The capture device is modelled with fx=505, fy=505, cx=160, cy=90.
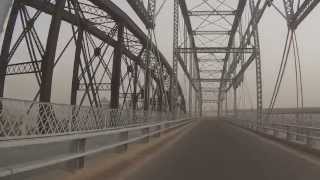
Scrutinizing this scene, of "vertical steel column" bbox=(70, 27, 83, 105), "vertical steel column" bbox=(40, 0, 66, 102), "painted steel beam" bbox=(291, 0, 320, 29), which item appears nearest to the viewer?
"vertical steel column" bbox=(40, 0, 66, 102)

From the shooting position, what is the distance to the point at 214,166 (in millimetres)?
14086

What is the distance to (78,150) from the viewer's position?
11.5 meters

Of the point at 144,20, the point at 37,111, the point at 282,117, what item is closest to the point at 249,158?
the point at 37,111

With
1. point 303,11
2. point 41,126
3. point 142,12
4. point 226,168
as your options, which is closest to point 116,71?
point 142,12

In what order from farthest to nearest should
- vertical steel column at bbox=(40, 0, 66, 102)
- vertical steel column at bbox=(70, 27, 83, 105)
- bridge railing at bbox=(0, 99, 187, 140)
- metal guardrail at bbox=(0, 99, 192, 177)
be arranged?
vertical steel column at bbox=(70, 27, 83, 105) < vertical steel column at bbox=(40, 0, 66, 102) < bridge railing at bbox=(0, 99, 187, 140) < metal guardrail at bbox=(0, 99, 192, 177)

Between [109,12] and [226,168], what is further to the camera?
[109,12]

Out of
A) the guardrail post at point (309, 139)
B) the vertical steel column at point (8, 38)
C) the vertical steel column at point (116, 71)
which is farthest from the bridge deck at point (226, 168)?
the vertical steel column at point (116, 71)

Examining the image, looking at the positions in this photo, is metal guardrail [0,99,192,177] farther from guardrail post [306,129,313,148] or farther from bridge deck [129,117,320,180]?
guardrail post [306,129,313,148]

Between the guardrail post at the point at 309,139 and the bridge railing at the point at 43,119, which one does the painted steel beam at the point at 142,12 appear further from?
the bridge railing at the point at 43,119

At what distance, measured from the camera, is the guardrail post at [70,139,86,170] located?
11.4m

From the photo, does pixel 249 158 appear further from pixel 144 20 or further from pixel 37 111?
pixel 144 20

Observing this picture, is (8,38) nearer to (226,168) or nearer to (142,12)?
(142,12)

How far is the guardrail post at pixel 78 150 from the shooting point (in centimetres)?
1142

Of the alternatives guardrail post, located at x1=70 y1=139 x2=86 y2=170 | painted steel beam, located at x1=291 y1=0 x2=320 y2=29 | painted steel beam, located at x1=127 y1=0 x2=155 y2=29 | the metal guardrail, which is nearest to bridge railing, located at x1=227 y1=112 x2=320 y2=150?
painted steel beam, located at x1=291 y1=0 x2=320 y2=29
